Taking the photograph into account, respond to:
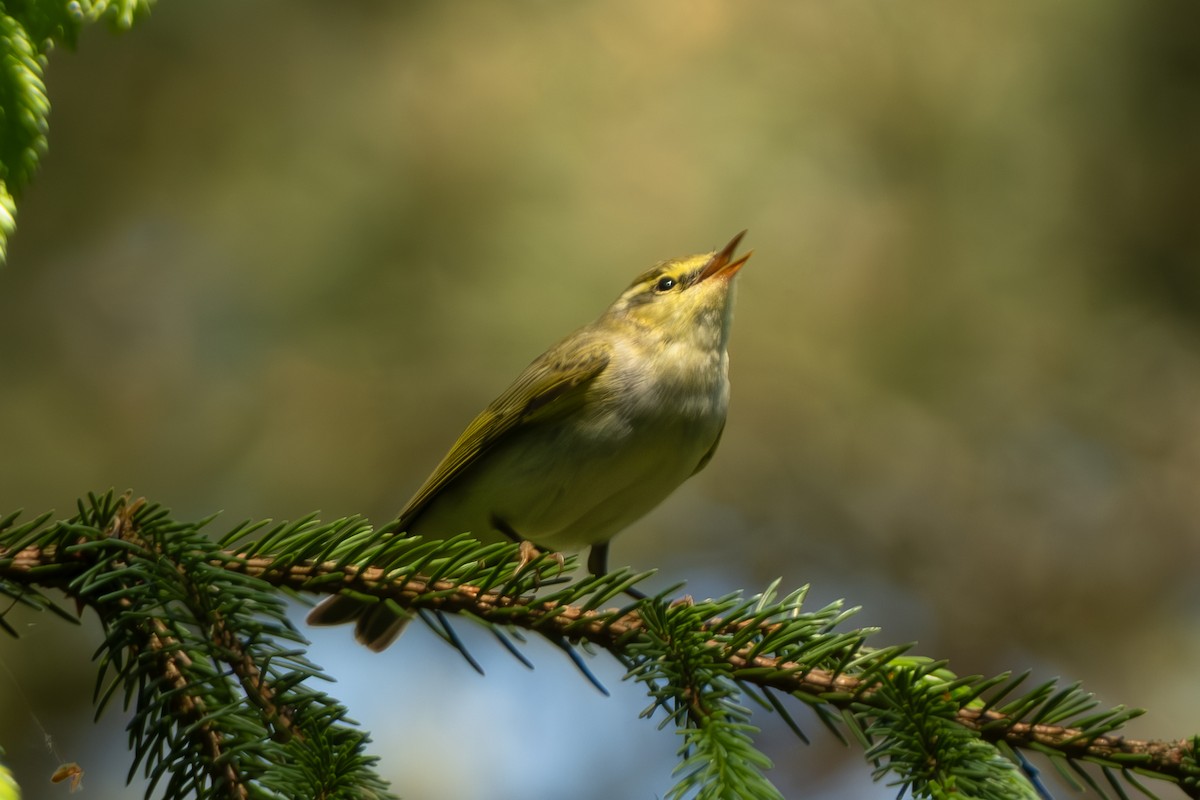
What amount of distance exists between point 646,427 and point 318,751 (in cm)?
208

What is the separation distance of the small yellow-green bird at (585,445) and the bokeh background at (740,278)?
2514mm

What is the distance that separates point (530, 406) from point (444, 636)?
1.80 m

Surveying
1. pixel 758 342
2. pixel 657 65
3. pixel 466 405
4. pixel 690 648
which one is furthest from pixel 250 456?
pixel 690 648

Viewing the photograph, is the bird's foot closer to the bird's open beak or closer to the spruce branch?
the spruce branch

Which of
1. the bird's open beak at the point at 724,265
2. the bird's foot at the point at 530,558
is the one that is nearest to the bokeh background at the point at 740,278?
the bird's open beak at the point at 724,265

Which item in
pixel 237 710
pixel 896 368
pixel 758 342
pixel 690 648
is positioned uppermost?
pixel 896 368

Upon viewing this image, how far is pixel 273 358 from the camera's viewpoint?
21.3ft

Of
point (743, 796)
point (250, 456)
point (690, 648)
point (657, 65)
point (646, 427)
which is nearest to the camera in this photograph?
point (743, 796)

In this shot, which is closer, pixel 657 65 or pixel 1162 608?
pixel 1162 608

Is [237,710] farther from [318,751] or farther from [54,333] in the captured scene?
[54,333]

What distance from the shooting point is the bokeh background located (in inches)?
256

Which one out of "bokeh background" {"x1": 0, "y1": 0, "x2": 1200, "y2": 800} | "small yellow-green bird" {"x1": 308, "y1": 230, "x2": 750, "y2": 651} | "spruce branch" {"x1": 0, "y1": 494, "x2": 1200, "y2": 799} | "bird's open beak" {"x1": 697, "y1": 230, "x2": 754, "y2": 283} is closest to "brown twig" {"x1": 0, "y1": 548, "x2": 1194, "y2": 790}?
"spruce branch" {"x1": 0, "y1": 494, "x2": 1200, "y2": 799}

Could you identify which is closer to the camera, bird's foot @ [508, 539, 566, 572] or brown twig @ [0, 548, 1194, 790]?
brown twig @ [0, 548, 1194, 790]

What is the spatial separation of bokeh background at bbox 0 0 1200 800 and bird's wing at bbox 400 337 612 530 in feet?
8.20
